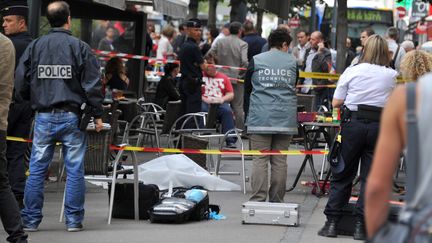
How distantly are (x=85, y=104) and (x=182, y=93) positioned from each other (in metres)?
7.39

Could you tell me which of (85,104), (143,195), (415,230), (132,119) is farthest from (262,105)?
(415,230)

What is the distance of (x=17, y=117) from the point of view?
389 inches

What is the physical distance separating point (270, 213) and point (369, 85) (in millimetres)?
1506

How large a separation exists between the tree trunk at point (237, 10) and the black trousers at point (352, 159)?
20.4 meters

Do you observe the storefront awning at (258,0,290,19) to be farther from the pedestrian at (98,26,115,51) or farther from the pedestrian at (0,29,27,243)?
the pedestrian at (0,29,27,243)

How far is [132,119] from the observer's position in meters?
15.7

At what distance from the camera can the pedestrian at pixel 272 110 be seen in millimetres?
10867

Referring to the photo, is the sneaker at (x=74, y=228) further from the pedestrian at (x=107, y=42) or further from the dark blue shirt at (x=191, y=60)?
the pedestrian at (x=107, y=42)

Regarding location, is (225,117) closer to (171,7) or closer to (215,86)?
(215,86)

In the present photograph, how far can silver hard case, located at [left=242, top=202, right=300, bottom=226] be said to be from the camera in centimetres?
1020

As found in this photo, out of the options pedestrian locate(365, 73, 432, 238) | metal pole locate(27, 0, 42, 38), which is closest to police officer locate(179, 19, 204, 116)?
metal pole locate(27, 0, 42, 38)

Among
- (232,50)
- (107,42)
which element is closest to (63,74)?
(232,50)

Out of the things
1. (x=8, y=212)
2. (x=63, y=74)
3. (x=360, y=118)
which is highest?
(x=63, y=74)

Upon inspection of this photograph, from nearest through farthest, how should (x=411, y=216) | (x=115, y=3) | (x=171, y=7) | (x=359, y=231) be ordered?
(x=411, y=216) < (x=359, y=231) < (x=115, y=3) < (x=171, y=7)
